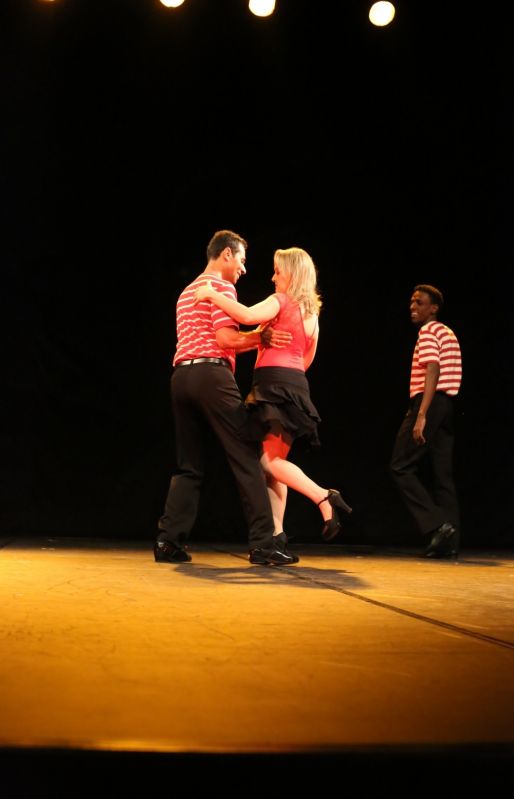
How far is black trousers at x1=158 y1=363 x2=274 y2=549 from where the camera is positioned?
367cm

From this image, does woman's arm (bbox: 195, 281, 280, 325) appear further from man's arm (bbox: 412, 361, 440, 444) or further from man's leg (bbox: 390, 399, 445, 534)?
man's leg (bbox: 390, 399, 445, 534)

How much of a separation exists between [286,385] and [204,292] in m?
0.49

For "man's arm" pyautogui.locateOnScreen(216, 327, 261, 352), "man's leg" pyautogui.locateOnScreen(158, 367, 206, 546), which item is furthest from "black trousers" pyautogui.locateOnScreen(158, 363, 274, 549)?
"man's arm" pyautogui.locateOnScreen(216, 327, 261, 352)

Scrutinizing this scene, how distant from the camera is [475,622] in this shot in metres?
2.40

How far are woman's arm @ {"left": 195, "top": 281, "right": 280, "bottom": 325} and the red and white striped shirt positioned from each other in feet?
4.00

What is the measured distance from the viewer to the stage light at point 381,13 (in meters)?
5.11

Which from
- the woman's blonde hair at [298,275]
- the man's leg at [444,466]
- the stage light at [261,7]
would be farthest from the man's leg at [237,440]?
the stage light at [261,7]

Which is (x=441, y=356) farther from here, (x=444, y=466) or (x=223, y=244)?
(x=223, y=244)

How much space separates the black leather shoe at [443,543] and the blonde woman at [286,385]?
3.15ft

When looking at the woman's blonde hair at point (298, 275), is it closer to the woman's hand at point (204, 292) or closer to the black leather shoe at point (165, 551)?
the woman's hand at point (204, 292)

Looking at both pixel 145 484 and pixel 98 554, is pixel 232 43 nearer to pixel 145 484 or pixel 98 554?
pixel 145 484

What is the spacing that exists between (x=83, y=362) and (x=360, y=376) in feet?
5.29

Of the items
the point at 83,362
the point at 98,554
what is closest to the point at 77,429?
the point at 83,362

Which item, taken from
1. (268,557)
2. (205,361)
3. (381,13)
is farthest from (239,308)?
(381,13)
